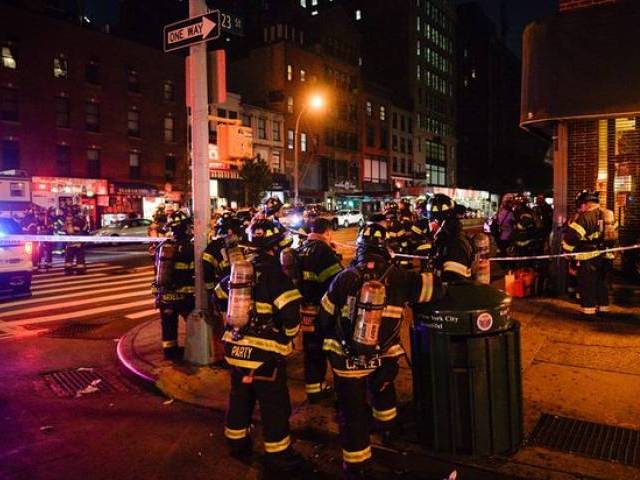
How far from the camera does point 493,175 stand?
92.2m

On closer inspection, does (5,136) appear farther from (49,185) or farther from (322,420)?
(322,420)

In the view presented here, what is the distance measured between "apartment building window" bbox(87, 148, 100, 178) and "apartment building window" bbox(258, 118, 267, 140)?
45.3ft

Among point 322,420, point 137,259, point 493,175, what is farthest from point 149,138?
point 493,175

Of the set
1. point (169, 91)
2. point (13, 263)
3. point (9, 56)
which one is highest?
point (9, 56)

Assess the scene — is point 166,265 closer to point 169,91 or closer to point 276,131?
point 169,91

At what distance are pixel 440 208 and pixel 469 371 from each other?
82.1 inches

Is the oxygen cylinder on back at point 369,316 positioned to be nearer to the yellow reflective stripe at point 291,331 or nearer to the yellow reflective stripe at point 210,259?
the yellow reflective stripe at point 291,331

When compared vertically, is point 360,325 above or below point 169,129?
below

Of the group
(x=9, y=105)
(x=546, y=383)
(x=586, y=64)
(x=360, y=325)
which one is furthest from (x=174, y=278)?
(x=9, y=105)

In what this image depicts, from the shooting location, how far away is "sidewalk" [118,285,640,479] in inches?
170

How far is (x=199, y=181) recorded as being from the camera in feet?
22.2

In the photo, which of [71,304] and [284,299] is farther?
[71,304]

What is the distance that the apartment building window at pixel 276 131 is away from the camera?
47.8m

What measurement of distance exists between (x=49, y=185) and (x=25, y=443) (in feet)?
102
